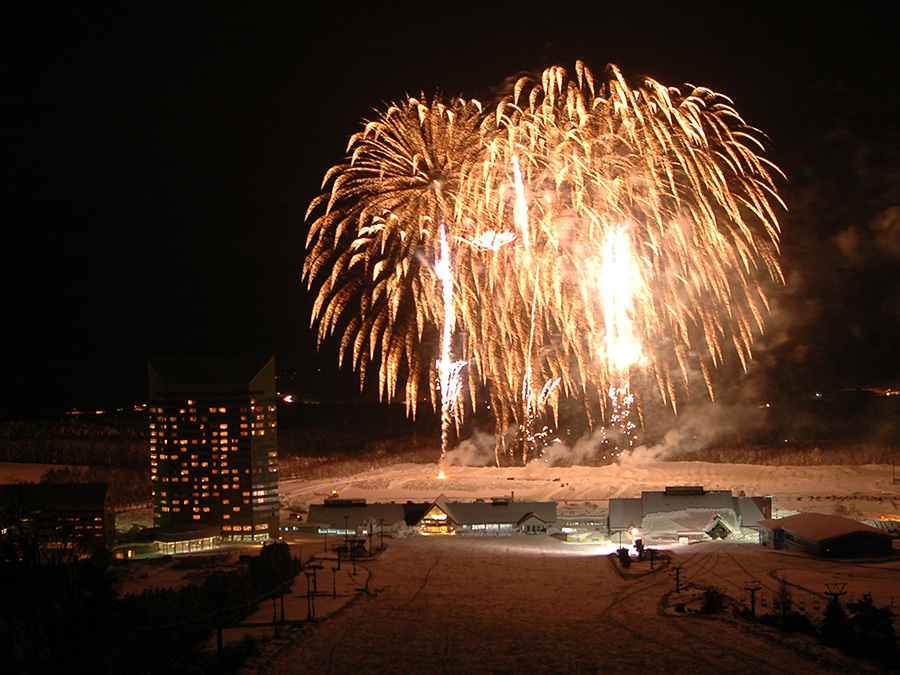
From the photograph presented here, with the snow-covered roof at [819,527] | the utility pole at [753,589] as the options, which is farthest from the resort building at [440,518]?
the utility pole at [753,589]

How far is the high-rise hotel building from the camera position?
25.9m

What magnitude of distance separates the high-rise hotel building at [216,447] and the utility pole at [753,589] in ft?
44.7

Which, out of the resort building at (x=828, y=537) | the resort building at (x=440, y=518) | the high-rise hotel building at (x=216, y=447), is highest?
the high-rise hotel building at (x=216, y=447)

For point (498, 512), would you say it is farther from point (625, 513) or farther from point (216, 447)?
point (216, 447)

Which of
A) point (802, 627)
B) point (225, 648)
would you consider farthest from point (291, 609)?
point (802, 627)

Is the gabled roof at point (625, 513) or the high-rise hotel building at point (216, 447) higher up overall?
the high-rise hotel building at point (216, 447)

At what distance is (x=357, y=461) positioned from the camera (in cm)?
4012

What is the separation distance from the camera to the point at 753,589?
15.7m

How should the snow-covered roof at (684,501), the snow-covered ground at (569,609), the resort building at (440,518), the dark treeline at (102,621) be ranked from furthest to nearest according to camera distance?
the resort building at (440,518) < the snow-covered roof at (684,501) < the snow-covered ground at (569,609) < the dark treeline at (102,621)

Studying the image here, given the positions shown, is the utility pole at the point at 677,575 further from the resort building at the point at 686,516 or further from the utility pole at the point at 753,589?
the resort building at the point at 686,516

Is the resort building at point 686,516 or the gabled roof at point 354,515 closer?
the resort building at point 686,516

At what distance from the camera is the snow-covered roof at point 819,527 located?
2033cm

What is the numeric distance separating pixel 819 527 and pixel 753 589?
6.23 m

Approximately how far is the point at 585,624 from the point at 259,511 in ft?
43.6
